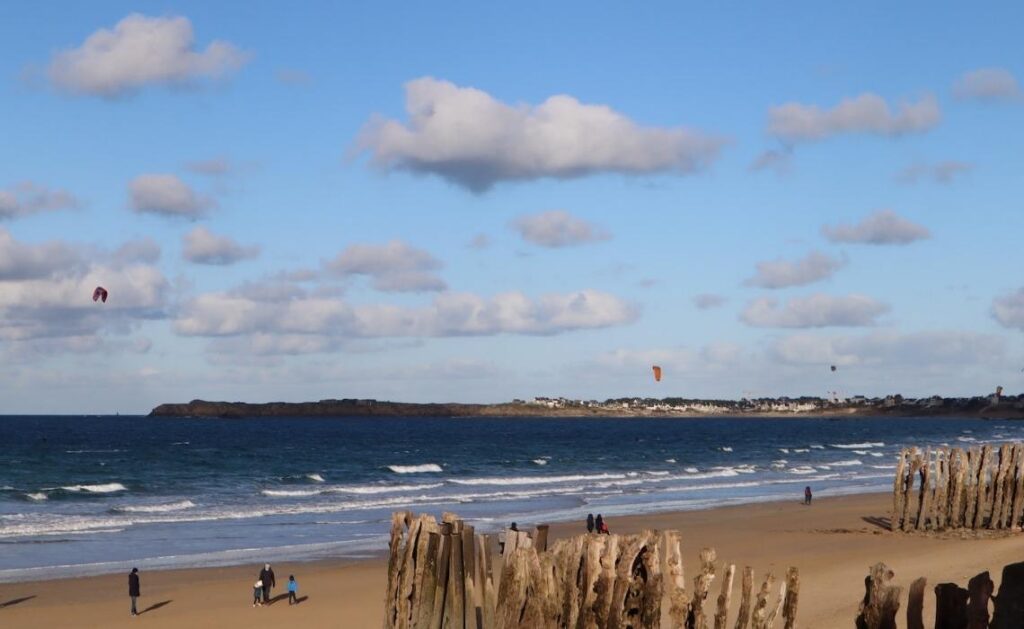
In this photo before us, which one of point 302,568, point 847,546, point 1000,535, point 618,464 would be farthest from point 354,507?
point 618,464

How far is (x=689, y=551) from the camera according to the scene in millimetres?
30562

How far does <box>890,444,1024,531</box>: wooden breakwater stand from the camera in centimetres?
3152

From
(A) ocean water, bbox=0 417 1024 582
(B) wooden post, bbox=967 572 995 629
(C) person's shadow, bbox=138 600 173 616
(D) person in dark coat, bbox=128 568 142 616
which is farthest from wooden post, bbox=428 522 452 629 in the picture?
(A) ocean water, bbox=0 417 1024 582

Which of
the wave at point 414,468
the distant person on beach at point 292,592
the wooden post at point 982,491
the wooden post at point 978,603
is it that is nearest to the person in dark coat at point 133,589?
the distant person on beach at point 292,592

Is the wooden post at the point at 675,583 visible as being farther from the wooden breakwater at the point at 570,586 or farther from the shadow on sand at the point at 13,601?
the shadow on sand at the point at 13,601

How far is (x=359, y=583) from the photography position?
26297 millimetres

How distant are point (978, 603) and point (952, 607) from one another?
0.67ft

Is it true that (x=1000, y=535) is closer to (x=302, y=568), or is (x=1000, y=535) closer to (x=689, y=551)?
(x=689, y=551)

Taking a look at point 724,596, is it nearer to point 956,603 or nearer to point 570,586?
point 570,586

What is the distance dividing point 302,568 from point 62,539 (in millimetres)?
10708

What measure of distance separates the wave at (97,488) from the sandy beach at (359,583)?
90.5 ft

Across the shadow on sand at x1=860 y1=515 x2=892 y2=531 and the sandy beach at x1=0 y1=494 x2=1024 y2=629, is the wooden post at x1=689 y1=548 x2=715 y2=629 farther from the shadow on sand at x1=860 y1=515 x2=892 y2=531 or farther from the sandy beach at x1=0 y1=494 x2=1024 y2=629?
the shadow on sand at x1=860 y1=515 x2=892 y2=531

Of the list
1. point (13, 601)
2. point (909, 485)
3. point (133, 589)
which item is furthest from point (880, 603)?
point (909, 485)

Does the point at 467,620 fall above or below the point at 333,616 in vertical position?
above
